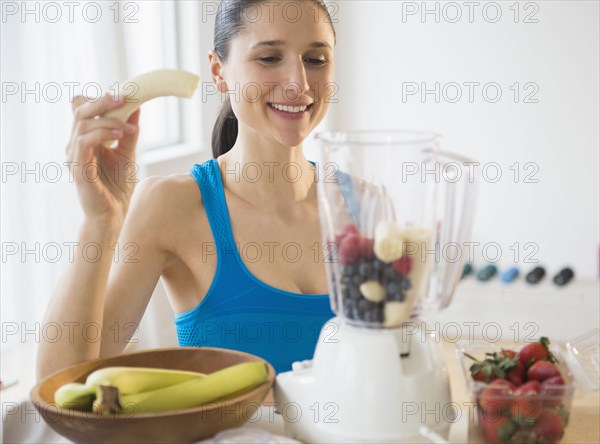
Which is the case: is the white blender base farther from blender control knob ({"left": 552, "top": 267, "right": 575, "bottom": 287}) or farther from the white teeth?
blender control knob ({"left": 552, "top": 267, "right": 575, "bottom": 287})

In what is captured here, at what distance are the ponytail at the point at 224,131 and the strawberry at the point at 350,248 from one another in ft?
2.79

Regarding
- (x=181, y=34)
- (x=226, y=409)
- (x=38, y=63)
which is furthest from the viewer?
(x=181, y=34)

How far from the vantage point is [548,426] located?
1011 mm

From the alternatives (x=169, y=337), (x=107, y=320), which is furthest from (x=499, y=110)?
(x=107, y=320)

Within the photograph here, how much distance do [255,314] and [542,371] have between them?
58cm

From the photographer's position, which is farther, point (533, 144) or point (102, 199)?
point (533, 144)

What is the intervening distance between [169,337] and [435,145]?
270 cm

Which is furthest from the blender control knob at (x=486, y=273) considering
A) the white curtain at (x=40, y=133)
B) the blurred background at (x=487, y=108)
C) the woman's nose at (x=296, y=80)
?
the woman's nose at (x=296, y=80)

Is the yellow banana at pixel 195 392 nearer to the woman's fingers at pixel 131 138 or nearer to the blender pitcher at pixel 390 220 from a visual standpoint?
the blender pitcher at pixel 390 220

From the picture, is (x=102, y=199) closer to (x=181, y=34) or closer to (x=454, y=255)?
(x=454, y=255)

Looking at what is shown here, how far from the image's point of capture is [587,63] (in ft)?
11.9

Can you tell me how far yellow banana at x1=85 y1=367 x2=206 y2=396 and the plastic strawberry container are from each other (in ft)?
1.23

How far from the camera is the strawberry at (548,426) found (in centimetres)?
101

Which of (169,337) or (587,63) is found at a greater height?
(587,63)
